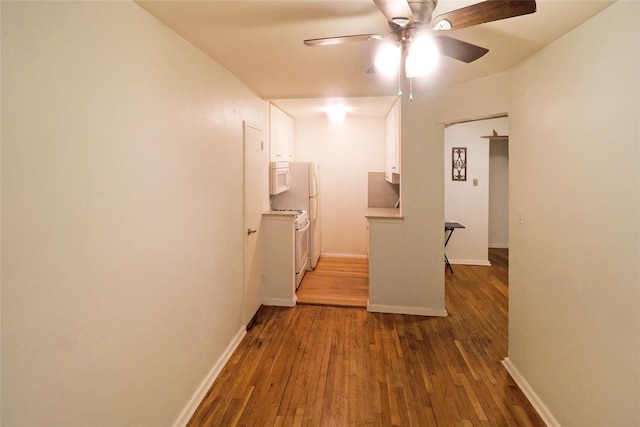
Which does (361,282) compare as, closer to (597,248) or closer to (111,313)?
(597,248)

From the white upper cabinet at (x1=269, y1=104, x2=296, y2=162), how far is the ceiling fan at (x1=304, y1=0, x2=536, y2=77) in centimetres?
283

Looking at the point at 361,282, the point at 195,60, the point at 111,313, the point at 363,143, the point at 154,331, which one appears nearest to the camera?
the point at 111,313

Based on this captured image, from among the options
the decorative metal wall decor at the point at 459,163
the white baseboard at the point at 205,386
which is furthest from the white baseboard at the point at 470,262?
the white baseboard at the point at 205,386

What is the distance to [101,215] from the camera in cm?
143

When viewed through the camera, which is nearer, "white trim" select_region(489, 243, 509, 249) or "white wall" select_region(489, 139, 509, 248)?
"white wall" select_region(489, 139, 509, 248)

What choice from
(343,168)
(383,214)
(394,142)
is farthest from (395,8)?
(343,168)

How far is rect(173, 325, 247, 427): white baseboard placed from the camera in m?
2.14

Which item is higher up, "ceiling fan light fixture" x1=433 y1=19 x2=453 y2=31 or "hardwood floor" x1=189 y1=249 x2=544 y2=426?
"ceiling fan light fixture" x1=433 y1=19 x2=453 y2=31

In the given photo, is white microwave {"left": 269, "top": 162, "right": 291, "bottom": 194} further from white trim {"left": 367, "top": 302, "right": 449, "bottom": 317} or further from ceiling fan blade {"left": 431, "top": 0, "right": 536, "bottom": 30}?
ceiling fan blade {"left": 431, "top": 0, "right": 536, "bottom": 30}

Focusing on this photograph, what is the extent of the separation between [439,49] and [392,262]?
2.50 meters

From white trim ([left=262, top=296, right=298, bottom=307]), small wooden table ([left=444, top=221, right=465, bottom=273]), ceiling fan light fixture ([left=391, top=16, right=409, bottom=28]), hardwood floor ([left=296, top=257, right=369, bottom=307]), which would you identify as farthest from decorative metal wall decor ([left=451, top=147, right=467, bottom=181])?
ceiling fan light fixture ([left=391, top=16, right=409, bottom=28])

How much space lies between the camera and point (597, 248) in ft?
5.58

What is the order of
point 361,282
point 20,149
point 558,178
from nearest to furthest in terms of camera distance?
1. point 20,149
2. point 558,178
3. point 361,282

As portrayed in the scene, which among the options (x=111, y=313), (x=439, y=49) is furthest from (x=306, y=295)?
(x=439, y=49)
